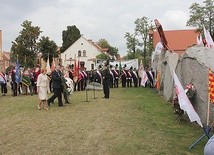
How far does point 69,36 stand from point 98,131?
84500mm

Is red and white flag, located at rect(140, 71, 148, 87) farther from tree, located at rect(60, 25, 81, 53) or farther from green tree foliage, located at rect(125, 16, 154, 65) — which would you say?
tree, located at rect(60, 25, 81, 53)

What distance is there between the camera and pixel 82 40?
89125 mm

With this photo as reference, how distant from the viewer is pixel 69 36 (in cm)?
9362

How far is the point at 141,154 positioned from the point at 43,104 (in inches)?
356

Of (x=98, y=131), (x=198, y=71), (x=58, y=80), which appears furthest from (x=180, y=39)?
(x=98, y=131)

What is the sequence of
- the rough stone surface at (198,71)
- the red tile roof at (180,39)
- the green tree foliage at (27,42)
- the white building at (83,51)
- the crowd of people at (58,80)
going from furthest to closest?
the white building at (83,51) < the red tile roof at (180,39) < the green tree foliage at (27,42) < the crowd of people at (58,80) < the rough stone surface at (198,71)

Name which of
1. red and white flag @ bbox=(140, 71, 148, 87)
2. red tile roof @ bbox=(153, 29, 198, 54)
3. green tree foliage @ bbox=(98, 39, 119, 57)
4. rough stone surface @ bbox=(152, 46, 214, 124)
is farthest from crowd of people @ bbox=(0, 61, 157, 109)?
green tree foliage @ bbox=(98, 39, 119, 57)

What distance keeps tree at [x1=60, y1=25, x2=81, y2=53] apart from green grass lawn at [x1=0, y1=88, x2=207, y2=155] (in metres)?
77.9

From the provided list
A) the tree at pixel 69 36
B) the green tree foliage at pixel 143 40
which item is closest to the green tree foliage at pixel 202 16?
the green tree foliage at pixel 143 40

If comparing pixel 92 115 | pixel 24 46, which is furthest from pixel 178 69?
pixel 24 46

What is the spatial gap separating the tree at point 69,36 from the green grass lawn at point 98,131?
77914 mm

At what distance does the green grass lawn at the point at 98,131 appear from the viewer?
28.5 feet

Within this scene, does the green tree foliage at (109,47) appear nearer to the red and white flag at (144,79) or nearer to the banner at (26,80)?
the red and white flag at (144,79)

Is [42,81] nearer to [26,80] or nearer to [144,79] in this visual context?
[26,80]
